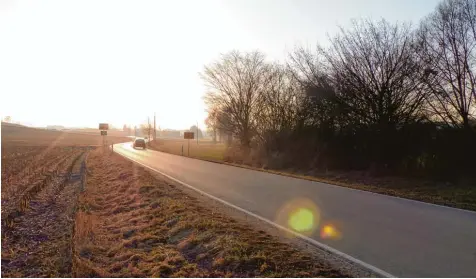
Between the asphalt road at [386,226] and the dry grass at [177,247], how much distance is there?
1097mm

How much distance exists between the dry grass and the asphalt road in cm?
110

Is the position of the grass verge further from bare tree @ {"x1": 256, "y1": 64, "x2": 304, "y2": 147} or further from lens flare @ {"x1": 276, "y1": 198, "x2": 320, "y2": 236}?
bare tree @ {"x1": 256, "y1": 64, "x2": 304, "y2": 147}

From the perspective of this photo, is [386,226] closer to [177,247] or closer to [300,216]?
[300,216]

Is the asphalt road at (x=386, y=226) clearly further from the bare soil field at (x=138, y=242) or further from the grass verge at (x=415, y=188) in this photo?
the bare soil field at (x=138, y=242)

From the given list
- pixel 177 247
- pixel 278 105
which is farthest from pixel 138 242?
pixel 278 105

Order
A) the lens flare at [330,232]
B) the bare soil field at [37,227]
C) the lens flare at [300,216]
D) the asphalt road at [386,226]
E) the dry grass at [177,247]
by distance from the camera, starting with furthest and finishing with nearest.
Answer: the lens flare at [300,216] < the lens flare at [330,232] < the bare soil field at [37,227] < the asphalt road at [386,226] < the dry grass at [177,247]

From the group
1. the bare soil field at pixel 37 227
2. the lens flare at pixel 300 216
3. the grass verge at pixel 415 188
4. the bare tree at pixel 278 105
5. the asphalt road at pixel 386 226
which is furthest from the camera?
the bare tree at pixel 278 105

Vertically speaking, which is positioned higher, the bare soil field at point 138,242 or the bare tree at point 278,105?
the bare tree at point 278,105

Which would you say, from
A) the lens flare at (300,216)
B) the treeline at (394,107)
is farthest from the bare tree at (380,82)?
the lens flare at (300,216)

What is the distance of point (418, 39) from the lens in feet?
70.5

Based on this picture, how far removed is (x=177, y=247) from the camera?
7574 millimetres

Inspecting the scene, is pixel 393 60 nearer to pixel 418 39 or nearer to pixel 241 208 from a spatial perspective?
pixel 418 39

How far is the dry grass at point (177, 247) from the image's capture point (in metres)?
6.21

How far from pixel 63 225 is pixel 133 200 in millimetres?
3630
